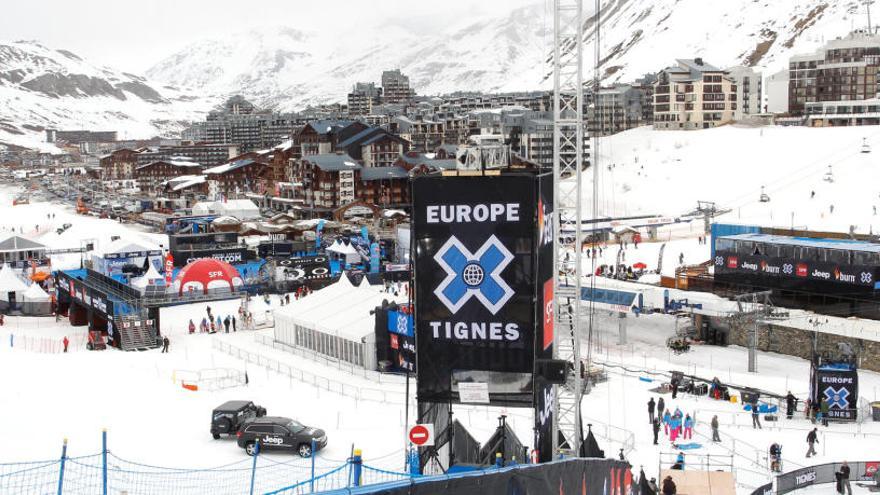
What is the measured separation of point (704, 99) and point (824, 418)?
255ft

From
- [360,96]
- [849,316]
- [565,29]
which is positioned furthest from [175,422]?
[360,96]

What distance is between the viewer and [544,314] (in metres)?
12.2

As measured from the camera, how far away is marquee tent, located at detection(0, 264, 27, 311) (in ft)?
127

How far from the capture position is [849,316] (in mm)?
33594

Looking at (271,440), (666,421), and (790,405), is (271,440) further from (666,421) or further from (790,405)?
(790,405)

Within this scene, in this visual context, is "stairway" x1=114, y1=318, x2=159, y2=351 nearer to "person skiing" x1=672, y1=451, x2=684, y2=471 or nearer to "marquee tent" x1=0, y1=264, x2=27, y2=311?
"marquee tent" x1=0, y1=264, x2=27, y2=311

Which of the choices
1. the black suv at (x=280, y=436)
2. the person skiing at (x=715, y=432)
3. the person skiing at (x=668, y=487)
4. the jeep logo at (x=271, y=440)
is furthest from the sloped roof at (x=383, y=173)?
the person skiing at (x=668, y=487)

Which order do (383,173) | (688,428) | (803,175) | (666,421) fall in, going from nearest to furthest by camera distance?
(688,428), (666,421), (803,175), (383,173)

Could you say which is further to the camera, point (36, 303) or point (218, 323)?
point (36, 303)

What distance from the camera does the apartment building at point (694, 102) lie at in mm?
95125

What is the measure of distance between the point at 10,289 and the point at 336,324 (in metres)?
17.1

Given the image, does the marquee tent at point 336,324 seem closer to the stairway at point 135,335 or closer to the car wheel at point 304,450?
the stairway at point 135,335

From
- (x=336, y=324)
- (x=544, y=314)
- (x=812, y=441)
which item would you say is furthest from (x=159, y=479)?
(x=336, y=324)

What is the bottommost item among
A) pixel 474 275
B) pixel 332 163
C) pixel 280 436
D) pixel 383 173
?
pixel 280 436
